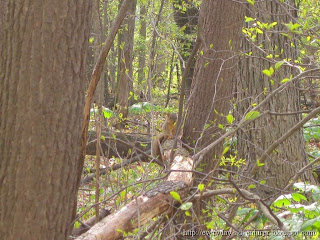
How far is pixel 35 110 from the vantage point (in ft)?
7.23

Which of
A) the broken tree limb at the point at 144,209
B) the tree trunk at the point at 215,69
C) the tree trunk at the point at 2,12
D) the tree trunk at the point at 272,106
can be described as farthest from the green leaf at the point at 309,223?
the tree trunk at the point at 272,106

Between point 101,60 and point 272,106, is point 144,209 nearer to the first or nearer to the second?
point 101,60

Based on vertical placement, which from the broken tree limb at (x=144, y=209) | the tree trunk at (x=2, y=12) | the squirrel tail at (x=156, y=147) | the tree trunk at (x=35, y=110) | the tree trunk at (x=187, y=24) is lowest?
the broken tree limb at (x=144, y=209)

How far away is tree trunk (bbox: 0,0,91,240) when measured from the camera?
220 cm

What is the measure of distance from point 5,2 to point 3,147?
799 millimetres

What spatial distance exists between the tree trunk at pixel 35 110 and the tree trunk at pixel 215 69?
8.42 feet

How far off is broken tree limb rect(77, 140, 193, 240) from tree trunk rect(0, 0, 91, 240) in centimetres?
77

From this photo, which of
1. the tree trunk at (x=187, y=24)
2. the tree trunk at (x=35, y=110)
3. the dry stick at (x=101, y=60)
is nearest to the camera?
the tree trunk at (x=35, y=110)

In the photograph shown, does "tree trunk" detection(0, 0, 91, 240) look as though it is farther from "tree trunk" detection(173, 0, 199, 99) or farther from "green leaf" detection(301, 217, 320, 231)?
"tree trunk" detection(173, 0, 199, 99)

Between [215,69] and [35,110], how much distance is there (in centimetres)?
287

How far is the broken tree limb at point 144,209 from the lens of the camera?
10.1 feet

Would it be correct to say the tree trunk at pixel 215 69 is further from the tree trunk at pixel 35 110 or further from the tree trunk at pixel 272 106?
the tree trunk at pixel 35 110

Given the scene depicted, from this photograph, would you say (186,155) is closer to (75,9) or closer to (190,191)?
(190,191)

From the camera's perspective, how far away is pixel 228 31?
4.71m
